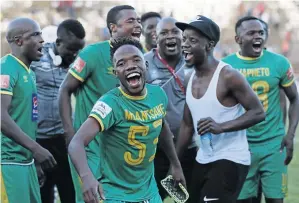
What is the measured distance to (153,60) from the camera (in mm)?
7926

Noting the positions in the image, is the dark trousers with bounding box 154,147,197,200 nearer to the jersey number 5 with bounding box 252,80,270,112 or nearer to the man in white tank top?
the jersey number 5 with bounding box 252,80,270,112

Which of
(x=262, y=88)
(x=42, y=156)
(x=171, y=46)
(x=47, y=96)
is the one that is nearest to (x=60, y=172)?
(x=47, y=96)

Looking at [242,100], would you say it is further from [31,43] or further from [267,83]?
[31,43]

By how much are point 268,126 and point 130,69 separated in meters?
3.05

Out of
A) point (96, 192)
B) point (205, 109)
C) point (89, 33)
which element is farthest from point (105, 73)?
point (89, 33)

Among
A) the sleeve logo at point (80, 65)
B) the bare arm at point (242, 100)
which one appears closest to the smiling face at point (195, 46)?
the bare arm at point (242, 100)

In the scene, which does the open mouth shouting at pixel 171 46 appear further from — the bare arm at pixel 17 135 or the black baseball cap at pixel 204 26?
the bare arm at pixel 17 135

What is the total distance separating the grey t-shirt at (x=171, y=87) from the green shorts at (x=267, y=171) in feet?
2.65

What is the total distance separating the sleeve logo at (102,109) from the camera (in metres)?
5.14

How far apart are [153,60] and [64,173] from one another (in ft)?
5.44

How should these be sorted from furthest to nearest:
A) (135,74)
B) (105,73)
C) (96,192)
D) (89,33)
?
(89,33) < (105,73) < (135,74) < (96,192)

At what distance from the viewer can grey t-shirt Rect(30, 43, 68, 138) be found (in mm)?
8211

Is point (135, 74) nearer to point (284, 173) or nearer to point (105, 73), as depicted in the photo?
point (105, 73)

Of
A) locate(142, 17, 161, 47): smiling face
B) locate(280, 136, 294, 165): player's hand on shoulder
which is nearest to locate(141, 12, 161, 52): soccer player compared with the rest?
locate(142, 17, 161, 47): smiling face
